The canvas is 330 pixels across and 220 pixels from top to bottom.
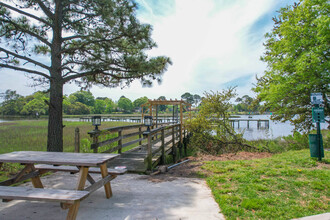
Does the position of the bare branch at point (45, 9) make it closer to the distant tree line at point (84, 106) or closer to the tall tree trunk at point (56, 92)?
the tall tree trunk at point (56, 92)

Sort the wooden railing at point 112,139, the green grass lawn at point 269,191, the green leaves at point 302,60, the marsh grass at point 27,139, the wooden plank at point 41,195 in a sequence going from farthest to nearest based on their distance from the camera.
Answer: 1. the marsh grass at point 27,139
2. the green leaves at point 302,60
3. the wooden railing at point 112,139
4. the green grass lawn at point 269,191
5. the wooden plank at point 41,195

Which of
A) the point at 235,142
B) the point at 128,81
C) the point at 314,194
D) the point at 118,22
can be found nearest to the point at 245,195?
the point at 314,194

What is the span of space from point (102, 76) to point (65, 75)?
1357 mm

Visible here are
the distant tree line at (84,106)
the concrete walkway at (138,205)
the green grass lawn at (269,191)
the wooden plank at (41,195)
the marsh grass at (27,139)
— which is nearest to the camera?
the wooden plank at (41,195)

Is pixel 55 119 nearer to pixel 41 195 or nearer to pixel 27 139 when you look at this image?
pixel 41 195

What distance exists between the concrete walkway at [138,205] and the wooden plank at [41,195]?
1.78 feet

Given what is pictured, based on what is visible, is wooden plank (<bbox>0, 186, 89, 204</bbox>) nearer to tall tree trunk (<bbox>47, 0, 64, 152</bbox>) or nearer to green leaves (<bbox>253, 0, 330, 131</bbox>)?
tall tree trunk (<bbox>47, 0, 64, 152</bbox>)

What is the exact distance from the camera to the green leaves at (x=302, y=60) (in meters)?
7.71

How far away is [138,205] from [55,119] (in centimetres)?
383

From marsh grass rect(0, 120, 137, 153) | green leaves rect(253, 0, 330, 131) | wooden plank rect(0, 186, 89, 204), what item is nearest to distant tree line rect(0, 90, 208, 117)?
marsh grass rect(0, 120, 137, 153)

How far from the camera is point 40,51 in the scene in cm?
650

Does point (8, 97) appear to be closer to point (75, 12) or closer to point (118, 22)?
point (75, 12)

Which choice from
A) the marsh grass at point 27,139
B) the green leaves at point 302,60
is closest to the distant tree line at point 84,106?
the marsh grass at point 27,139

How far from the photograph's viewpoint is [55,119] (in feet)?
17.7
